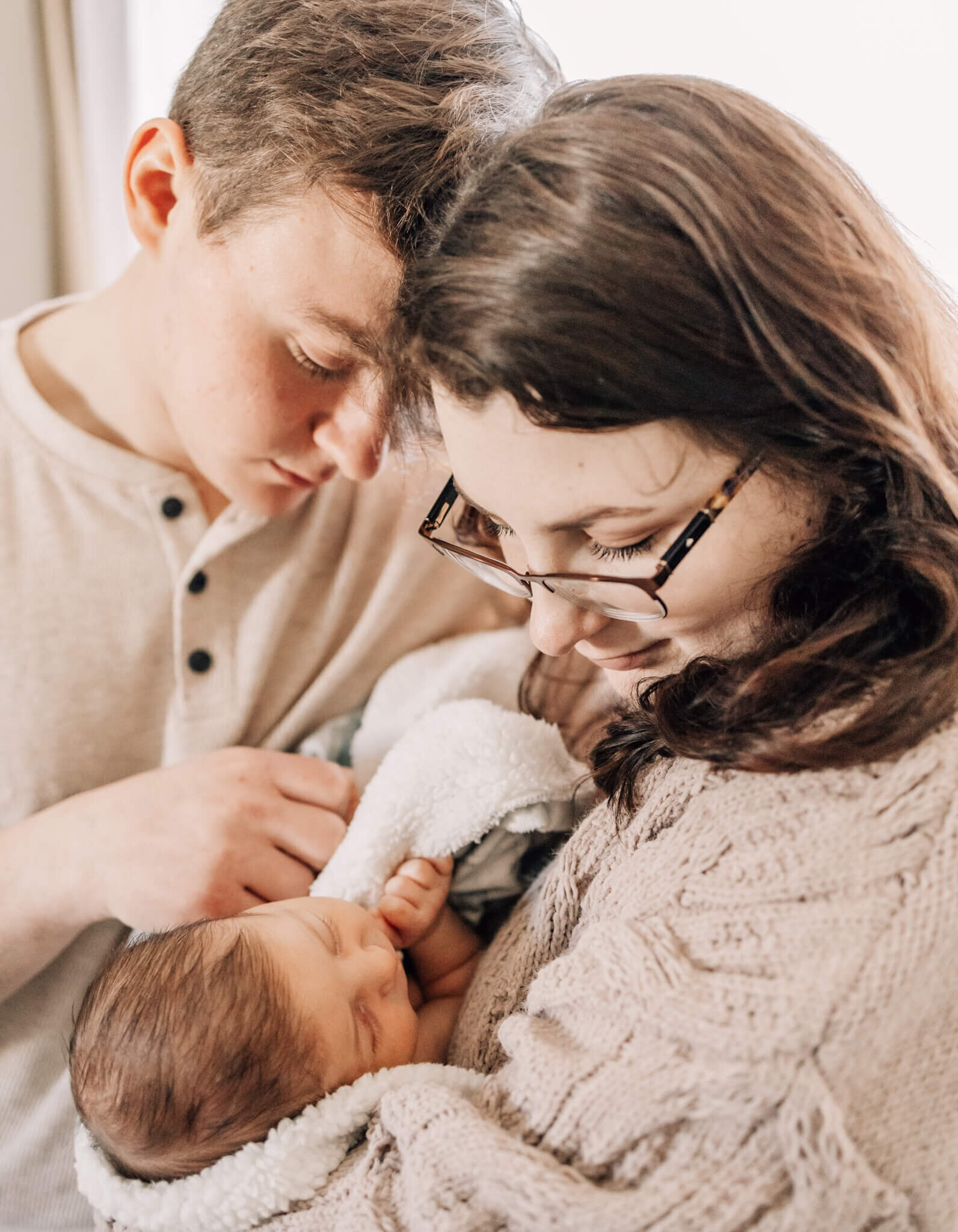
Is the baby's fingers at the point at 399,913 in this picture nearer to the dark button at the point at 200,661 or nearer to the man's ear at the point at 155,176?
the dark button at the point at 200,661

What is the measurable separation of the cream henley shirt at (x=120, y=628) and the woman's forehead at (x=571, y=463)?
1.82 ft

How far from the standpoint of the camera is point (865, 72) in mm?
1176

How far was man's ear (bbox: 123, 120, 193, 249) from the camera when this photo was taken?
1056 millimetres

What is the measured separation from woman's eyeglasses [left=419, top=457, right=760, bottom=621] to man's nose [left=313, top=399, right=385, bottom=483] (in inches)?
5.7

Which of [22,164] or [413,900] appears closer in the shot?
[413,900]

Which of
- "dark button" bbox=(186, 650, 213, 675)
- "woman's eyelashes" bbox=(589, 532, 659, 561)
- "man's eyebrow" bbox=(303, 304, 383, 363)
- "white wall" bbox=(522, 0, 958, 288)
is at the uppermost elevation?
"white wall" bbox=(522, 0, 958, 288)

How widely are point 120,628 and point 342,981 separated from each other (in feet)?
2.01


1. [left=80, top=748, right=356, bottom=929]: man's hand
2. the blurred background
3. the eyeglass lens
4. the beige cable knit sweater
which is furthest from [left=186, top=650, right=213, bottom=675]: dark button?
the blurred background

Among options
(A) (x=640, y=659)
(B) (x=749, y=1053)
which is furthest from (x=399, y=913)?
(B) (x=749, y=1053)

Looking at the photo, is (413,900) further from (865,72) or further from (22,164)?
(22,164)

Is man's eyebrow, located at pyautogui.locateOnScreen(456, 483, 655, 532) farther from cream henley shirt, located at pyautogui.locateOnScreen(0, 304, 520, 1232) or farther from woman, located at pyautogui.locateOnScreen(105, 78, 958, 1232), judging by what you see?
cream henley shirt, located at pyautogui.locateOnScreen(0, 304, 520, 1232)

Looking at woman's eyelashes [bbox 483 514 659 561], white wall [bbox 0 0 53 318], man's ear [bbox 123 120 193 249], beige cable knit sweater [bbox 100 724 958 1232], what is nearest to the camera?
beige cable knit sweater [bbox 100 724 958 1232]

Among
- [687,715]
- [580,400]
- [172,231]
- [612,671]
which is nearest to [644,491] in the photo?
[580,400]

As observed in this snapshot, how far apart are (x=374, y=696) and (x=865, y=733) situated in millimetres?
869
